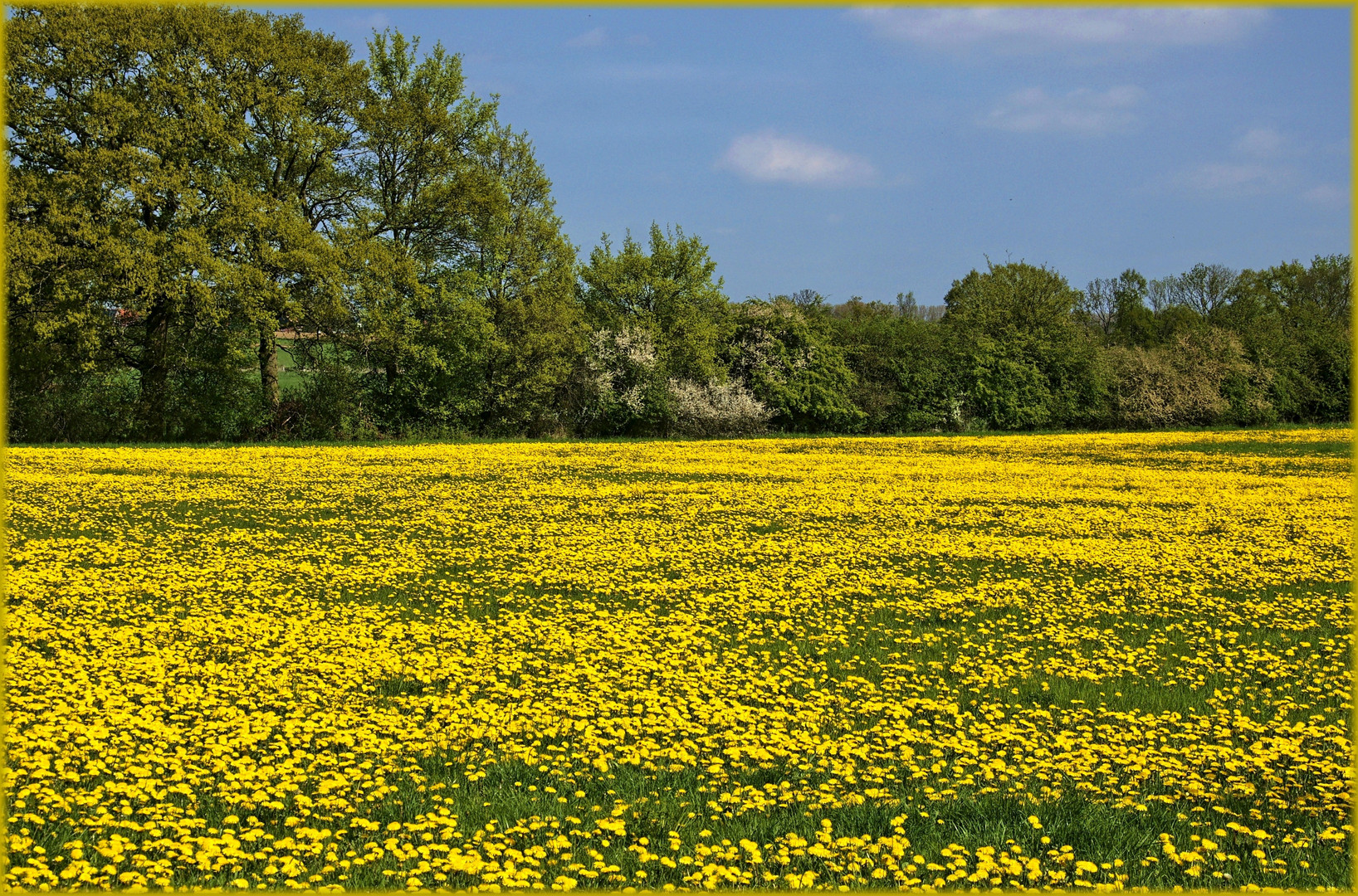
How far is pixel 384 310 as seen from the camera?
137 ft

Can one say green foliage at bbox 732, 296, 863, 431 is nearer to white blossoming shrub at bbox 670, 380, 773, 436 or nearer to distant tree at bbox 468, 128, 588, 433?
white blossoming shrub at bbox 670, 380, 773, 436

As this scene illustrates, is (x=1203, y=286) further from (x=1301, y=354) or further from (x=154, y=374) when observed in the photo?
(x=154, y=374)

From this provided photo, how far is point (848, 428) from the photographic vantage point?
171 ft

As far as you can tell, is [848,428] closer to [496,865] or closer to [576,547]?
[576,547]

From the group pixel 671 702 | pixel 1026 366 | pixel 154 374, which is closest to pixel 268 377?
pixel 154 374

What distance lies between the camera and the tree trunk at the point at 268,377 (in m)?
40.8

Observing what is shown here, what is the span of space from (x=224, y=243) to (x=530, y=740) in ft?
119

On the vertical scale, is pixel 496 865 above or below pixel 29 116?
below

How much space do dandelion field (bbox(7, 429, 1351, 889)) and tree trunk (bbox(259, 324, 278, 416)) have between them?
23.1 metres

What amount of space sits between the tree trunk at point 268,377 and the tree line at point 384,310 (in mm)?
139

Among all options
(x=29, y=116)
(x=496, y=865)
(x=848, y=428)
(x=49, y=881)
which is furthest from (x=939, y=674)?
(x=848, y=428)

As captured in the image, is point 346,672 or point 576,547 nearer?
point 346,672

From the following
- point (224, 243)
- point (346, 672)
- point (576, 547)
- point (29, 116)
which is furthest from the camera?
point (224, 243)

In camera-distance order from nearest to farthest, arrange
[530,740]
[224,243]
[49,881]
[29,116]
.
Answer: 1. [49,881]
2. [530,740]
3. [29,116]
4. [224,243]
